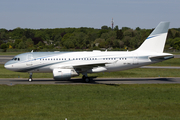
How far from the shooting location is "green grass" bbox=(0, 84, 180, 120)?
52.7ft

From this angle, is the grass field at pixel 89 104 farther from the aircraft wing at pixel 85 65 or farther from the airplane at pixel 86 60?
the airplane at pixel 86 60

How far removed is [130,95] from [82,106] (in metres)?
6.22

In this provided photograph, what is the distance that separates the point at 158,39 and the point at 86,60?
1081 centimetres

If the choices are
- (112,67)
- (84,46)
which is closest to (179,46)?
(84,46)

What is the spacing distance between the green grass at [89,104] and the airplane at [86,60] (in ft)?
22.4

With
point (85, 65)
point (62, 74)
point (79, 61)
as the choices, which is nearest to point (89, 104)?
point (62, 74)

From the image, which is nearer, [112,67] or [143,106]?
[143,106]

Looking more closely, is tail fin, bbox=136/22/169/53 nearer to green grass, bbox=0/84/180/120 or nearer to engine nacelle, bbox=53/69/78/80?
green grass, bbox=0/84/180/120

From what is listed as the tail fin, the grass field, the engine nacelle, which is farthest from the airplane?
the grass field

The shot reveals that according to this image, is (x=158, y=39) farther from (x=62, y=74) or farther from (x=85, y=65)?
→ (x=62, y=74)

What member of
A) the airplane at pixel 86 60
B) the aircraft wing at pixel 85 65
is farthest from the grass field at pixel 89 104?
the airplane at pixel 86 60

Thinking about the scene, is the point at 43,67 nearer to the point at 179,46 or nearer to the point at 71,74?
the point at 71,74

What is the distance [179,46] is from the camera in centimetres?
13738

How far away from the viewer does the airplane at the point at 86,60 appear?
3225 cm
